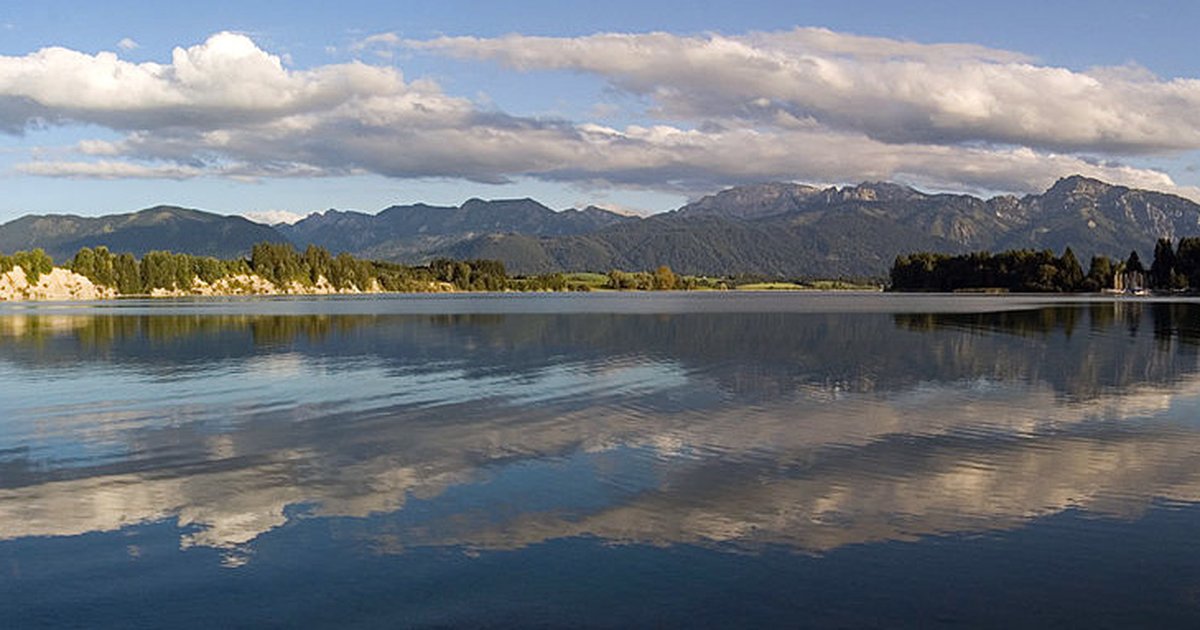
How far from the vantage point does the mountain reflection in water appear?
23594mm

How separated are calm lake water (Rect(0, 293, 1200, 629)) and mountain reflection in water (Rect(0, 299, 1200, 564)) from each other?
0.56 feet

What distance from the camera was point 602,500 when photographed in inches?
1002

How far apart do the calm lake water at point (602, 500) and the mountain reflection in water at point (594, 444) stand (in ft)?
0.56

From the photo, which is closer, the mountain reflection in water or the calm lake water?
the calm lake water

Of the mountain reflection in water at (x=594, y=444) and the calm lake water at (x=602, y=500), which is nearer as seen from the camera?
the calm lake water at (x=602, y=500)

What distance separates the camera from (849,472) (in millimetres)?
28812

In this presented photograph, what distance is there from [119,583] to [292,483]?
920 cm

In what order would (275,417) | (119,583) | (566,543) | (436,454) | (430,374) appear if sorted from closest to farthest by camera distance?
(119,583) → (566,543) → (436,454) → (275,417) → (430,374)

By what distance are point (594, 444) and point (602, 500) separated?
831 cm

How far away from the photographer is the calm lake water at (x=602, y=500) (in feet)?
57.4

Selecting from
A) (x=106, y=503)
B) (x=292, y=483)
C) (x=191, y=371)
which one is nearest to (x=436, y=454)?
(x=292, y=483)

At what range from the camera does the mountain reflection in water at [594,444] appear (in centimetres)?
2359

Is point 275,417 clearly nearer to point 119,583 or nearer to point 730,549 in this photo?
point 119,583

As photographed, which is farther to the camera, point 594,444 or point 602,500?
point 594,444
